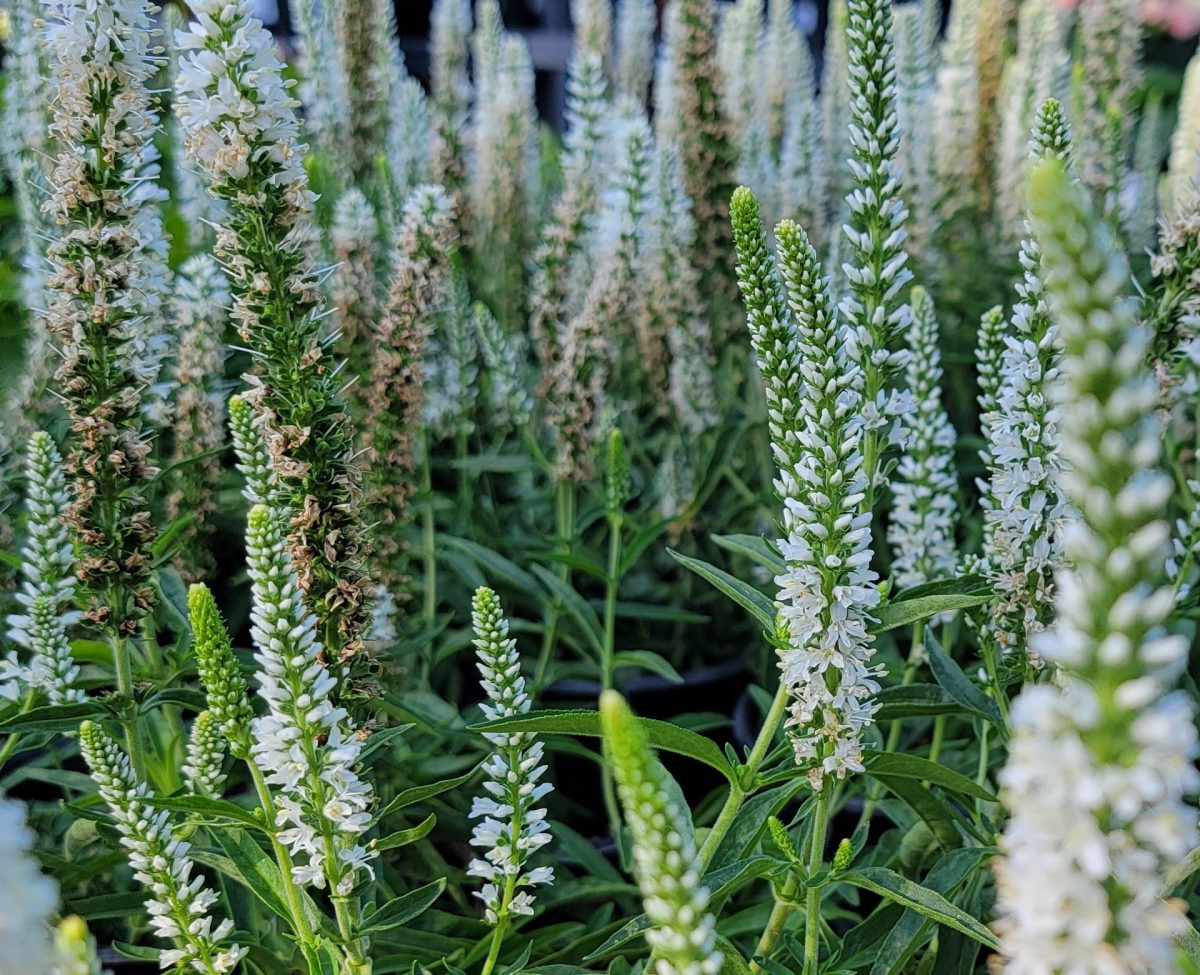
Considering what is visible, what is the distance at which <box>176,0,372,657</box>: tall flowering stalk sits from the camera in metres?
1.48

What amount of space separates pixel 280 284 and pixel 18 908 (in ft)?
3.08

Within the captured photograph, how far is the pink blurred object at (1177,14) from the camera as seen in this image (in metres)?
6.46

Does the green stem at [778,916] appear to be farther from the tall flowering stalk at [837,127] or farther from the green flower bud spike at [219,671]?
the tall flowering stalk at [837,127]

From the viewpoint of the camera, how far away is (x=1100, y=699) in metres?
0.75

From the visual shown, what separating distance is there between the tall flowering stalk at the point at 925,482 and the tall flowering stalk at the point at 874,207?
1.09ft

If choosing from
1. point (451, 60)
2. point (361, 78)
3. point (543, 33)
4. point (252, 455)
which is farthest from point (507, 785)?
point (543, 33)

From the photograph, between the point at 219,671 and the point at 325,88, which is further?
the point at 325,88

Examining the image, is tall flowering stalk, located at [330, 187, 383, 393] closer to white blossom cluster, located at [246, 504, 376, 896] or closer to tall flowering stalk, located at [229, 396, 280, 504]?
tall flowering stalk, located at [229, 396, 280, 504]

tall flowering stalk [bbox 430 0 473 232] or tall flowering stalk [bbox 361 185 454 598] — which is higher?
tall flowering stalk [bbox 430 0 473 232]

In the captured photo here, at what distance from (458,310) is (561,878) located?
55.6 inches

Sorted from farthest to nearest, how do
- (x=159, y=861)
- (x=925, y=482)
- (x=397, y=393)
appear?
(x=397, y=393) → (x=925, y=482) → (x=159, y=861)

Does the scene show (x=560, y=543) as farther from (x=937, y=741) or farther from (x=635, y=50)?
(x=635, y=50)

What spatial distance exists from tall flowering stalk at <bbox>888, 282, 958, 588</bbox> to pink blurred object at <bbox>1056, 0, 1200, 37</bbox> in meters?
5.43

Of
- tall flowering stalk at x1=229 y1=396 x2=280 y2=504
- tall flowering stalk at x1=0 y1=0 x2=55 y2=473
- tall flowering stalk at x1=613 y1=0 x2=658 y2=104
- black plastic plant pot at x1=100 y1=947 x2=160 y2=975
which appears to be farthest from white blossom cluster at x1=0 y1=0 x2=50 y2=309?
tall flowering stalk at x1=613 y1=0 x2=658 y2=104
